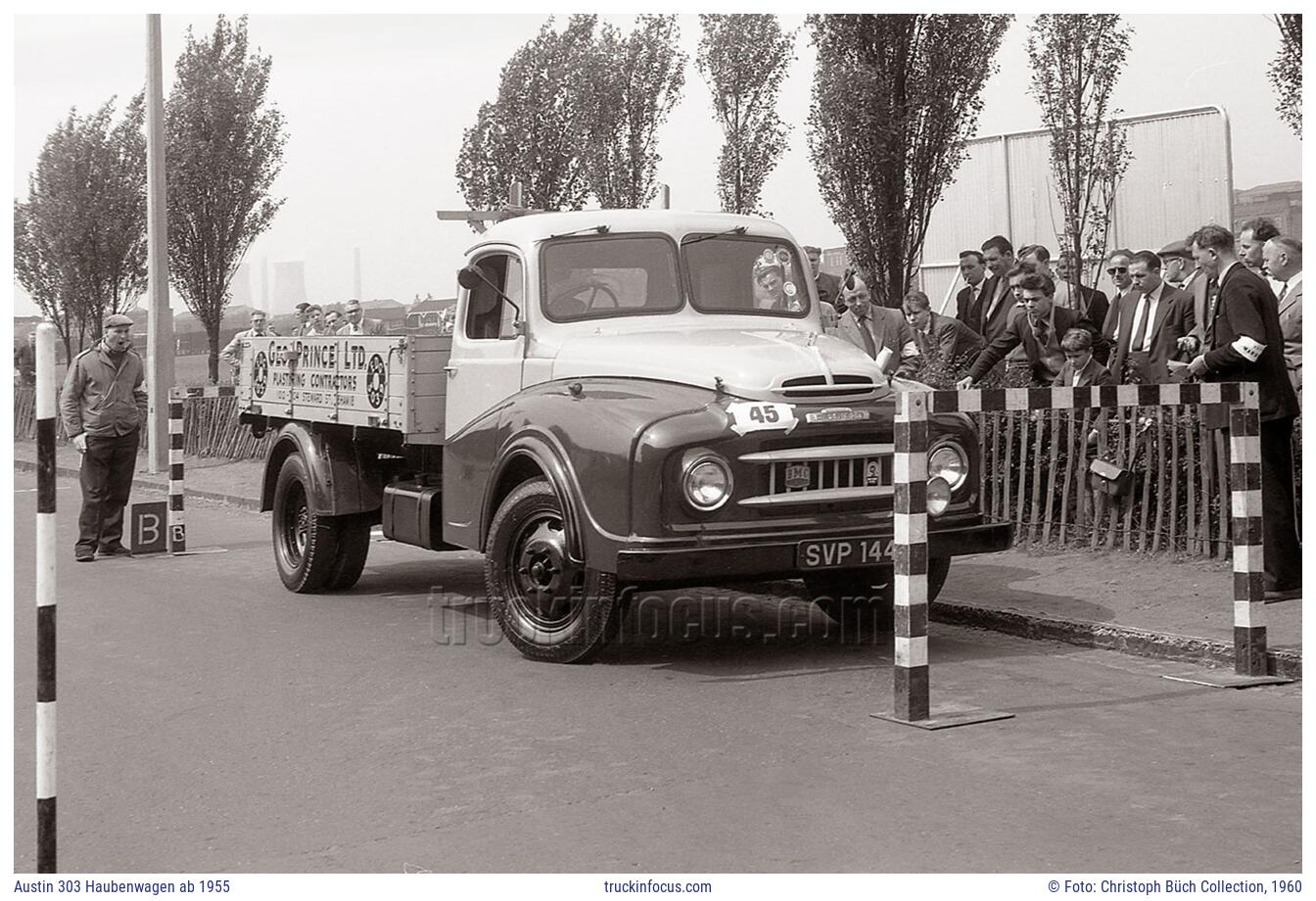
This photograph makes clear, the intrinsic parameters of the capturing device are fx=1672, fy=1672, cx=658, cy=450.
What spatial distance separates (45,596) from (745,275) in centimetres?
581

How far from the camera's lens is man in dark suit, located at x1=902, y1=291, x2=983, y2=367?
1337 centimetres

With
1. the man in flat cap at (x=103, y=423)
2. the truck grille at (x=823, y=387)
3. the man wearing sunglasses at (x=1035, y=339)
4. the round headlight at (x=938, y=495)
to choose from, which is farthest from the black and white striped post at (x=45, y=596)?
the man in flat cap at (x=103, y=423)

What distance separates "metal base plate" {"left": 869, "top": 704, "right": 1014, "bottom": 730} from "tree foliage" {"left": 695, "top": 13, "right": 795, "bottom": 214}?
1850 centimetres

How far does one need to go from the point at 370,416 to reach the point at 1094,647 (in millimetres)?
4481

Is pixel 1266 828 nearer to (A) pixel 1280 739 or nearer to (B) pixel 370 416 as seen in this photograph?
(A) pixel 1280 739

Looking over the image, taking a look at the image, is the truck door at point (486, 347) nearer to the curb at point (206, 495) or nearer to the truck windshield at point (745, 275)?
the truck windshield at point (745, 275)

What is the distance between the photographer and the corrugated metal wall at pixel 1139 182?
17578 millimetres

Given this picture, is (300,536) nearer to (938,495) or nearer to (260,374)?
(260,374)

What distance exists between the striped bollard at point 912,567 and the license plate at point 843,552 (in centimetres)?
102

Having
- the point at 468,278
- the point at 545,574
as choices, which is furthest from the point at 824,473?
the point at 468,278

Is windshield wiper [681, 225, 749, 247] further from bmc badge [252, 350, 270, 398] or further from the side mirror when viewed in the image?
bmc badge [252, 350, 270, 398]

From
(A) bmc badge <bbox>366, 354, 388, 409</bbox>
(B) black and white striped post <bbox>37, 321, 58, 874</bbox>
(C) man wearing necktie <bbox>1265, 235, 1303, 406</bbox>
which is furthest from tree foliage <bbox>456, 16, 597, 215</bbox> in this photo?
(B) black and white striped post <bbox>37, 321, 58, 874</bbox>
